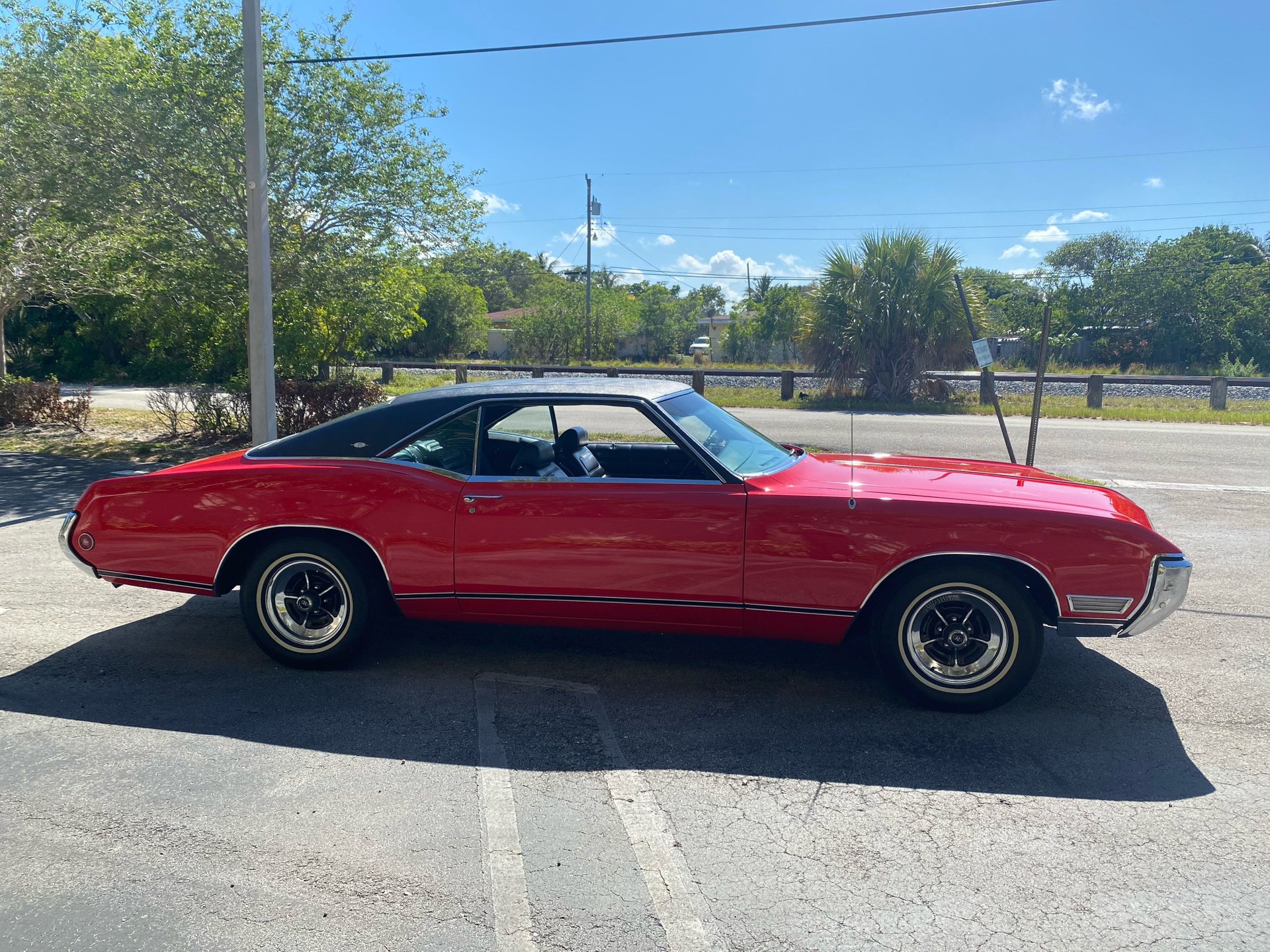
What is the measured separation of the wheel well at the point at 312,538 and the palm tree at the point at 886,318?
19864 mm

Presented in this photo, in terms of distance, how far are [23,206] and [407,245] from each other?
246 inches

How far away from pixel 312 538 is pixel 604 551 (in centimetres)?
154

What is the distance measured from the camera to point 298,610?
4781mm

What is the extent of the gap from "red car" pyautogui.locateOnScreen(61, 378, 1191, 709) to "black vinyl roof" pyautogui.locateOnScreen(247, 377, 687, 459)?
0.01 metres

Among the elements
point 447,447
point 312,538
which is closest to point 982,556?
point 447,447

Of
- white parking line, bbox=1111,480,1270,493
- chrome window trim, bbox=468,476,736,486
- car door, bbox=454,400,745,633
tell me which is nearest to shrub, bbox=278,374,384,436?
chrome window trim, bbox=468,476,736,486

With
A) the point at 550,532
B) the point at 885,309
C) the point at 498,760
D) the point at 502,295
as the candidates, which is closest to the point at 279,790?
the point at 498,760

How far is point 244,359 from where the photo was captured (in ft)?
52.3

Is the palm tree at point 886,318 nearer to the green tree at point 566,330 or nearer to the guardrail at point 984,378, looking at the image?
the guardrail at point 984,378

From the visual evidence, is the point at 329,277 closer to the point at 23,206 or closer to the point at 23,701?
the point at 23,206

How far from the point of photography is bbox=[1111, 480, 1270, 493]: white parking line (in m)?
11.0

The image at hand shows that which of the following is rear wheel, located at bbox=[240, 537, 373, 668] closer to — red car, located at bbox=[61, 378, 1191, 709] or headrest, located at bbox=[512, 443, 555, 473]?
A: red car, located at bbox=[61, 378, 1191, 709]

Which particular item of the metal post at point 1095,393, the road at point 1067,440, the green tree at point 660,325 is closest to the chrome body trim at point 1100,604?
the road at point 1067,440

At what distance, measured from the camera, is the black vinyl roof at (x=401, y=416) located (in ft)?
15.8
